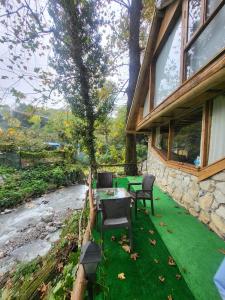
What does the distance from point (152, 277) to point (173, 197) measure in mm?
3419

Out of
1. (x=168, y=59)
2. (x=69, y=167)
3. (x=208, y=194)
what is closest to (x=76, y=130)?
(x=69, y=167)

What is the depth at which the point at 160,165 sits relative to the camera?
686cm

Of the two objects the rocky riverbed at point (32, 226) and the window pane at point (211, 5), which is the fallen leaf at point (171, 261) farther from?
the window pane at point (211, 5)

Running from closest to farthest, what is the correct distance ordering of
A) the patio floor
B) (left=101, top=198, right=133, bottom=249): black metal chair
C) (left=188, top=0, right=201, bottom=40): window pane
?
the patio floor
(left=101, top=198, right=133, bottom=249): black metal chair
(left=188, top=0, right=201, bottom=40): window pane

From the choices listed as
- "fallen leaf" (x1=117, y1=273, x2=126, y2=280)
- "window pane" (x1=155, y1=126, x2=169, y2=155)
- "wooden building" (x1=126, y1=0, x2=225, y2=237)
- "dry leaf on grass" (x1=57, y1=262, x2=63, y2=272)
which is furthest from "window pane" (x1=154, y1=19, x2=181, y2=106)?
"dry leaf on grass" (x1=57, y1=262, x2=63, y2=272)

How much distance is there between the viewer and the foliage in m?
7.80

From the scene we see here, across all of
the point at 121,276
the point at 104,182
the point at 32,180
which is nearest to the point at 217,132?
the point at 121,276

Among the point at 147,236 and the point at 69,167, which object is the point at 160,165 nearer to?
the point at 147,236

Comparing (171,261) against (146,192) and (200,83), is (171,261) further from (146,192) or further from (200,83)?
(200,83)

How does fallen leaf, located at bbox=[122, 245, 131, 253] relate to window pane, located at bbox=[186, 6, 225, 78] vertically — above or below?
below

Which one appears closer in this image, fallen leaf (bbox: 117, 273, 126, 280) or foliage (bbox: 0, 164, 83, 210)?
fallen leaf (bbox: 117, 273, 126, 280)

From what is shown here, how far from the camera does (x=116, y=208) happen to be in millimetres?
3193

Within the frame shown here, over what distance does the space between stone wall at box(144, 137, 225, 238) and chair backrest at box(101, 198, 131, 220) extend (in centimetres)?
174

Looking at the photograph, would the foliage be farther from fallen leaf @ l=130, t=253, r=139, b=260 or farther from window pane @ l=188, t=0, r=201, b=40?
window pane @ l=188, t=0, r=201, b=40
